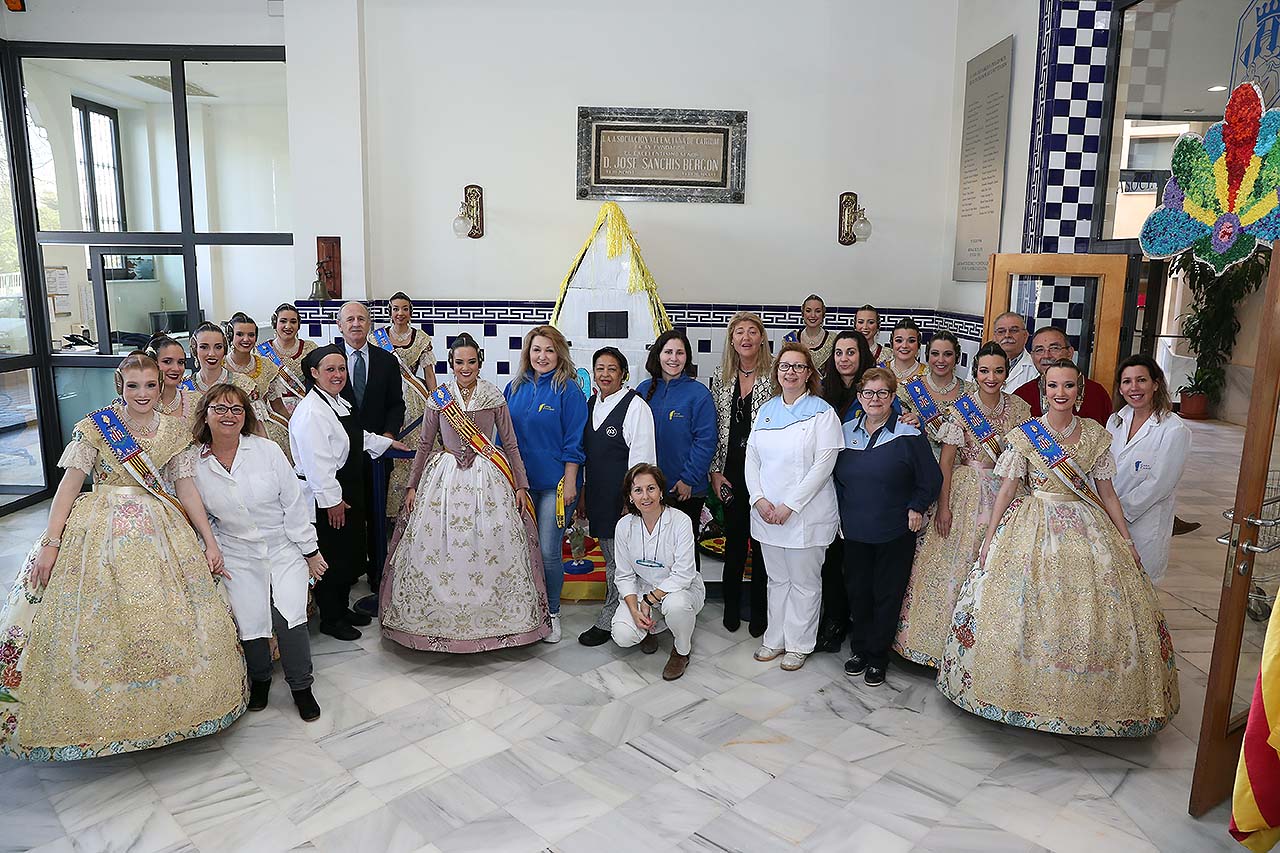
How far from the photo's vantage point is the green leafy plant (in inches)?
400

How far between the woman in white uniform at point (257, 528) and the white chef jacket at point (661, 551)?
51.0 inches

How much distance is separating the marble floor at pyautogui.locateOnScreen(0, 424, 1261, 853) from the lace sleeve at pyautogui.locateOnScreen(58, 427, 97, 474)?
3.56 ft

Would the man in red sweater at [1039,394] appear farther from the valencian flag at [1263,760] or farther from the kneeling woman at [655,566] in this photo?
the valencian flag at [1263,760]

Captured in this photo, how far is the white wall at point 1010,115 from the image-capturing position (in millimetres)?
5535

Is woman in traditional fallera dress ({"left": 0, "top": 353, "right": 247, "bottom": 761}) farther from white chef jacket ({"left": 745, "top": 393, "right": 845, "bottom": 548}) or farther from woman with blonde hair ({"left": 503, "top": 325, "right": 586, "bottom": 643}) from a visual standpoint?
white chef jacket ({"left": 745, "top": 393, "right": 845, "bottom": 548})

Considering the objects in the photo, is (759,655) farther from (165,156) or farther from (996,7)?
(165,156)

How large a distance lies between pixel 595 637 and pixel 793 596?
95 centimetres

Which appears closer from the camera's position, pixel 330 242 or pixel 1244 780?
pixel 1244 780

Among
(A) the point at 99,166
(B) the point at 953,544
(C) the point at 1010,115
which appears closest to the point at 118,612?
(B) the point at 953,544

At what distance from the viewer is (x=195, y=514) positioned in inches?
127

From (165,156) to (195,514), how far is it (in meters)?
4.63

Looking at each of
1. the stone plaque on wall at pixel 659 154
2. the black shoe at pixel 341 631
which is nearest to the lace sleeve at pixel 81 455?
the black shoe at pixel 341 631

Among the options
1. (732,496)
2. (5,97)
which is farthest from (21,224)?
(732,496)

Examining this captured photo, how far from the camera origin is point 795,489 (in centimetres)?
387
